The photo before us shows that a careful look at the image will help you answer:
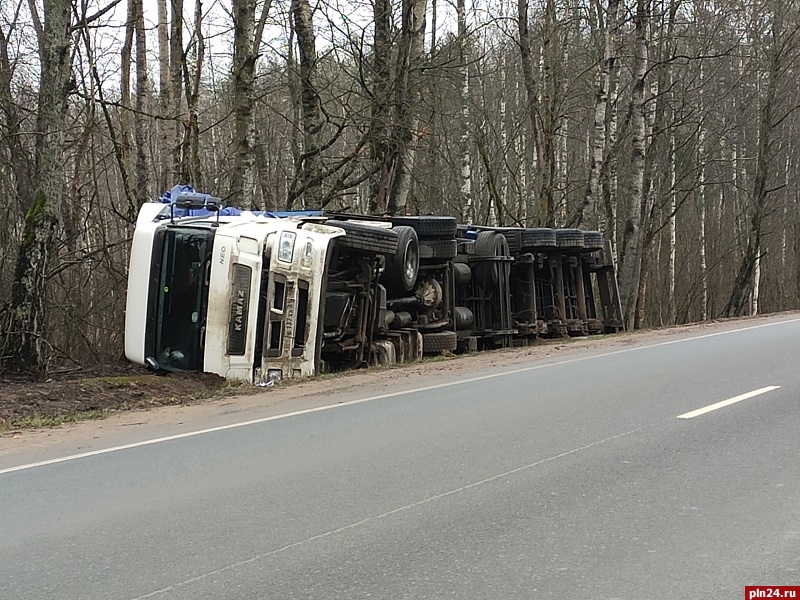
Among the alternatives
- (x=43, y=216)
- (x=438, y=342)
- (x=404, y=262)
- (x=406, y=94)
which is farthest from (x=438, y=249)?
(x=43, y=216)

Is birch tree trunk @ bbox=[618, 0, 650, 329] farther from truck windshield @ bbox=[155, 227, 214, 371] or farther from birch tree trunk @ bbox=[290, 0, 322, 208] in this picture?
truck windshield @ bbox=[155, 227, 214, 371]

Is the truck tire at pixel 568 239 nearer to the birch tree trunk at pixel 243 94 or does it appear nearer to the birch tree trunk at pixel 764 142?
the birch tree trunk at pixel 243 94

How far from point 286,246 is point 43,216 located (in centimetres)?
343

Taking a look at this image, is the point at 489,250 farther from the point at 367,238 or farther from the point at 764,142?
the point at 764,142

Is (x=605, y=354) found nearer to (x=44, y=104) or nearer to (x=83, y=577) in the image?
(x=44, y=104)

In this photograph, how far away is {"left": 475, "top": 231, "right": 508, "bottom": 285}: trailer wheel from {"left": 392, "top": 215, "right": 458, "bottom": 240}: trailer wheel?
4.24 feet

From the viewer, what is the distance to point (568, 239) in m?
17.0

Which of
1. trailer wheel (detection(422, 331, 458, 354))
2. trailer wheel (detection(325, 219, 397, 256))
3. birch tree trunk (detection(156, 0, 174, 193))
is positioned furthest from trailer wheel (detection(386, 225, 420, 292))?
birch tree trunk (detection(156, 0, 174, 193))

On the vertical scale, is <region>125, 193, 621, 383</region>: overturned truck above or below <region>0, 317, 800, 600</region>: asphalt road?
above

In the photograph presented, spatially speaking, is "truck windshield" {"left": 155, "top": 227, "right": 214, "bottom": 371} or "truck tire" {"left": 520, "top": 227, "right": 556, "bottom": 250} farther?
"truck tire" {"left": 520, "top": 227, "right": 556, "bottom": 250}

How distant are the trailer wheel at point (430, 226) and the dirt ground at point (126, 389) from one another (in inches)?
77.1

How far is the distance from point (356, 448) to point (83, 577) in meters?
2.83

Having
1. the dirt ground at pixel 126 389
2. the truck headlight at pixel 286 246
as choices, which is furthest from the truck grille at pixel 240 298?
the dirt ground at pixel 126 389

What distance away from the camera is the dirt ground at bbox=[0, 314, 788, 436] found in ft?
30.3
